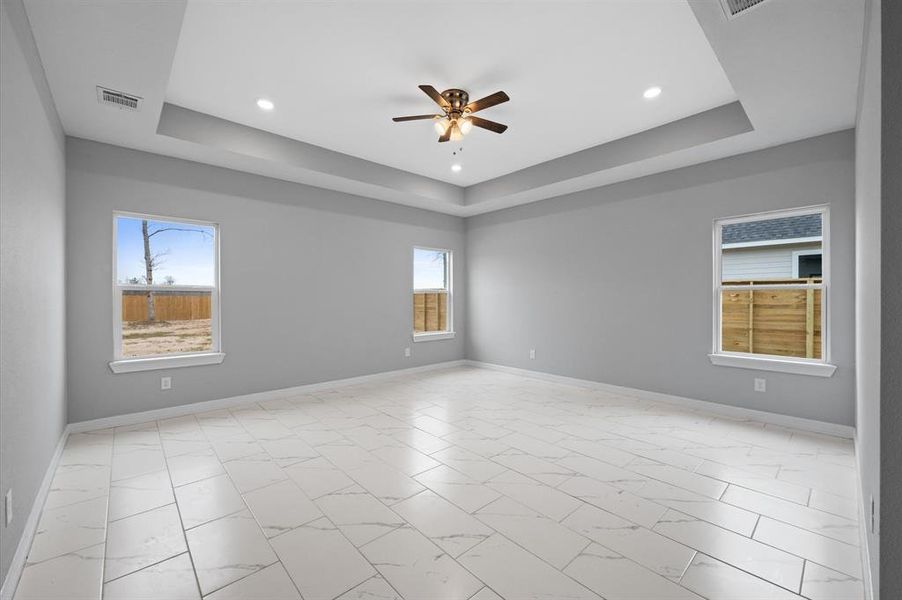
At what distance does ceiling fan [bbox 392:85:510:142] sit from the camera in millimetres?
3117

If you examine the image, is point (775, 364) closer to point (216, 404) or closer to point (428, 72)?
point (428, 72)

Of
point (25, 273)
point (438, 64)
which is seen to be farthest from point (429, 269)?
point (25, 273)

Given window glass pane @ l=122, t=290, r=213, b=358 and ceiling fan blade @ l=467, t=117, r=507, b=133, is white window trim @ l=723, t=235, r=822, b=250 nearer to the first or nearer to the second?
ceiling fan blade @ l=467, t=117, r=507, b=133

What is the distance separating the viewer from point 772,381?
12.8 feet

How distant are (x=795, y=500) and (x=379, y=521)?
2476 mm

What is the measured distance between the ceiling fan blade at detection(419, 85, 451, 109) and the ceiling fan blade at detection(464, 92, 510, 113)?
165mm

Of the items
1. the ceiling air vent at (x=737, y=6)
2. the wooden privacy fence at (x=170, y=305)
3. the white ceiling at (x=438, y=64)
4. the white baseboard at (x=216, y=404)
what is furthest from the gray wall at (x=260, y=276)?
the ceiling air vent at (x=737, y=6)

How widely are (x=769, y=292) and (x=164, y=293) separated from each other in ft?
20.3

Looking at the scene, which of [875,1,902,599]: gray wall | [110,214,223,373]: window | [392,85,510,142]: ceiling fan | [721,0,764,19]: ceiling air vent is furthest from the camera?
[110,214,223,373]: window

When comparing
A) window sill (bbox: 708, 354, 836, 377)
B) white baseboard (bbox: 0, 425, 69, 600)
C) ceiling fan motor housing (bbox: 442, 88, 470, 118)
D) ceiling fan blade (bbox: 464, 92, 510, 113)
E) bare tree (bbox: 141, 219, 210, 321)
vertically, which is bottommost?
white baseboard (bbox: 0, 425, 69, 600)

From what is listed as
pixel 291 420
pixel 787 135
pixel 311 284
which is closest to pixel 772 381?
pixel 787 135

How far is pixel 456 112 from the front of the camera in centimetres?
337

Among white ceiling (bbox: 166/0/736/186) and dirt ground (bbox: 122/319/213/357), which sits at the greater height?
white ceiling (bbox: 166/0/736/186)

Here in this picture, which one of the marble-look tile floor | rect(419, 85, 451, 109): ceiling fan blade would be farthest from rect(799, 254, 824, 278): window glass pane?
rect(419, 85, 451, 109): ceiling fan blade
